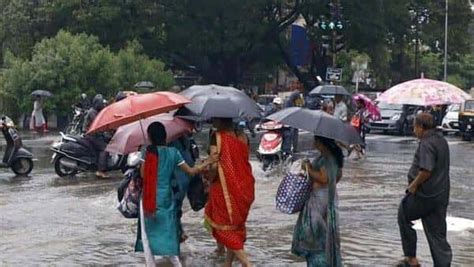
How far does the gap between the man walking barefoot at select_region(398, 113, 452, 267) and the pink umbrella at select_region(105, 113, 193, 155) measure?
90.7 inches

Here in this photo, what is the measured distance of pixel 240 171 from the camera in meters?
8.51

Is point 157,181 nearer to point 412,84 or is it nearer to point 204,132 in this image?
point 412,84

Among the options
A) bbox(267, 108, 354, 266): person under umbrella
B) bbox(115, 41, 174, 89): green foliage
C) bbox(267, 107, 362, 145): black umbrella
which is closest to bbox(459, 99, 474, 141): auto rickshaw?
bbox(115, 41, 174, 89): green foliage

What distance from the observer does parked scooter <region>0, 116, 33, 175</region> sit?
1803 cm

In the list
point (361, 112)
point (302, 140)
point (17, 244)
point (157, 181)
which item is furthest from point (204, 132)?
point (157, 181)

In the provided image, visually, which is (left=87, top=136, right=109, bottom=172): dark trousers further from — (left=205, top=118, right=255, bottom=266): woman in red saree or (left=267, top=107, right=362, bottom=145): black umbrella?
(left=267, top=107, right=362, bottom=145): black umbrella

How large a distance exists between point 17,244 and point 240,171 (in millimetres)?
3499

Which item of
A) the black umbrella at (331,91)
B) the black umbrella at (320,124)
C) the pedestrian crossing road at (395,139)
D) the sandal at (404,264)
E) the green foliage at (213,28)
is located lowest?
the pedestrian crossing road at (395,139)

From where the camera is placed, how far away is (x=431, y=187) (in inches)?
348

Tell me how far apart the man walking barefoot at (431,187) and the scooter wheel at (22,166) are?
10.8 metres

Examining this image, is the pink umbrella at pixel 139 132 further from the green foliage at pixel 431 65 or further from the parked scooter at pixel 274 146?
the green foliage at pixel 431 65

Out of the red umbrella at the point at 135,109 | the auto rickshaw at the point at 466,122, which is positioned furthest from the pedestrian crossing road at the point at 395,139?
the red umbrella at the point at 135,109

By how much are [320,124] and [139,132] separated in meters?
2.15

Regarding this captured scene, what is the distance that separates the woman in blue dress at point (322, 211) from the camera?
7.98 metres
